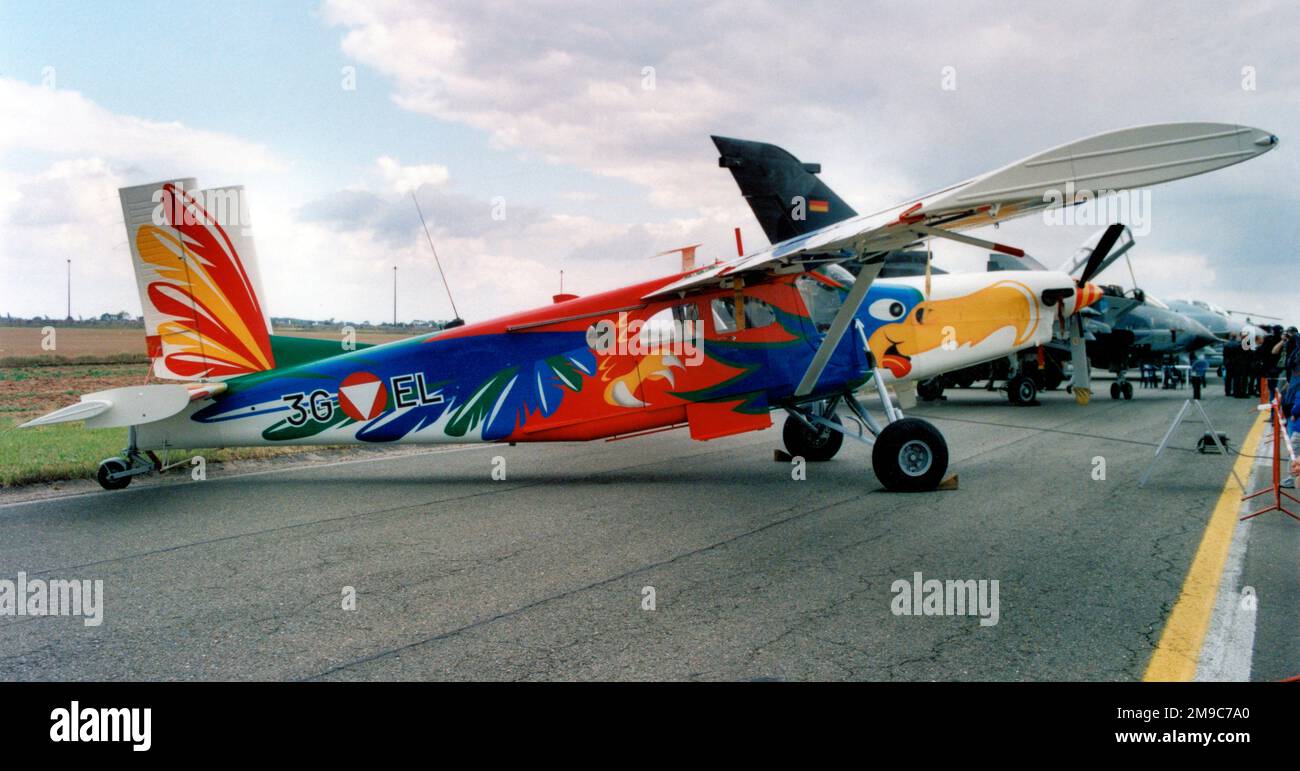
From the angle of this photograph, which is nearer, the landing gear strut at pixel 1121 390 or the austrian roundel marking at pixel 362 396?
the austrian roundel marking at pixel 362 396

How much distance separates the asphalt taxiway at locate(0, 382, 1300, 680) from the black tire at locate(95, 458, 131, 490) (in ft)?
0.74

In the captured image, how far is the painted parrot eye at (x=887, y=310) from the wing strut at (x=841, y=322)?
2.06 feet

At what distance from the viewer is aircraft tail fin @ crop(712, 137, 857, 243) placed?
57.0ft

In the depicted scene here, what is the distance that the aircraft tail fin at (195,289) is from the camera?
28.4 ft

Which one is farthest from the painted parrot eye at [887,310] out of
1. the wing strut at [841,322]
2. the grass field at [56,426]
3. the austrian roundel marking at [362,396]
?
the grass field at [56,426]

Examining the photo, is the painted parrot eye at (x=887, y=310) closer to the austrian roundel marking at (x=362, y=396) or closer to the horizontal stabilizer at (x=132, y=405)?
the austrian roundel marking at (x=362, y=396)

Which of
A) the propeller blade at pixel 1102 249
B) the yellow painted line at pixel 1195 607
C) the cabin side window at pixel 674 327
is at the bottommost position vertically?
the yellow painted line at pixel 1195 607

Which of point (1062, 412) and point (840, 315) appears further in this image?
point (1062, 412)

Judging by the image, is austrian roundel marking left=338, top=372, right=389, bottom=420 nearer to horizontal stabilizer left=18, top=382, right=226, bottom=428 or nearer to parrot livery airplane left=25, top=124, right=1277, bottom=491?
parrot livery airplane left=25, top=124, right=1277, bottom=491

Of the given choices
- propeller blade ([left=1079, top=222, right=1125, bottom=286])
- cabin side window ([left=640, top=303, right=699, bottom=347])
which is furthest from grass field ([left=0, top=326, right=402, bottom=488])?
propeller blade ([left=1079, top=222, right=1125, bottom=286])
